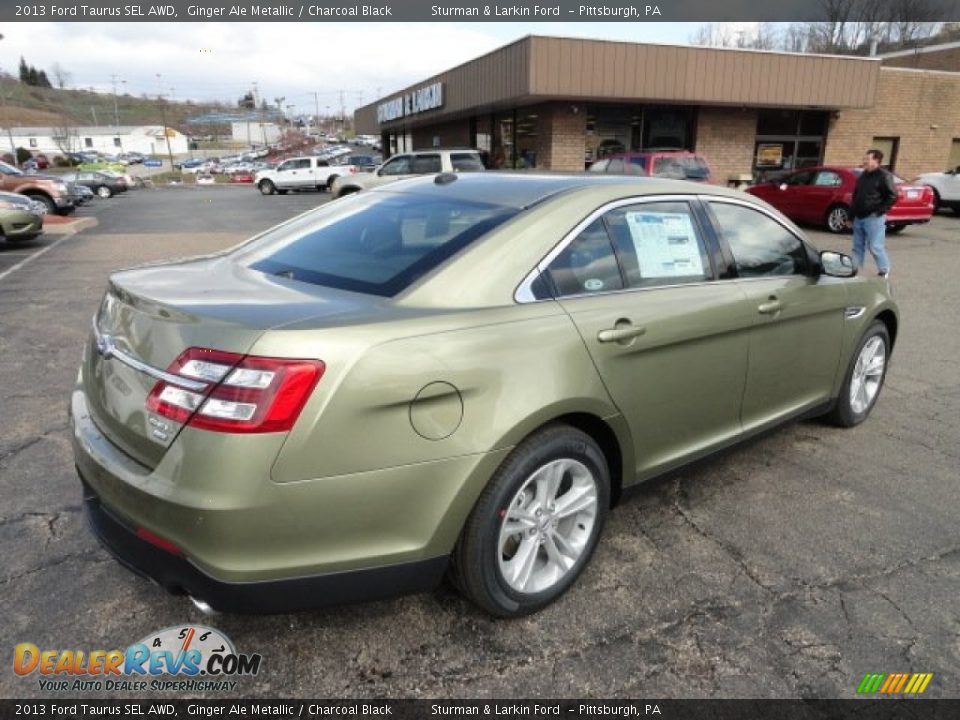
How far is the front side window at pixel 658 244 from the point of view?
284cm

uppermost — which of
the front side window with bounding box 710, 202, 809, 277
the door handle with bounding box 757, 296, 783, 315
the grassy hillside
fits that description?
the grassy hillside

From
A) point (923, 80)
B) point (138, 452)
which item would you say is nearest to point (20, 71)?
point (923, 80)

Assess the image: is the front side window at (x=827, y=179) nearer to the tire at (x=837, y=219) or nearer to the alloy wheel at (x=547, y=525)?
the tire at (x=837, y=219)

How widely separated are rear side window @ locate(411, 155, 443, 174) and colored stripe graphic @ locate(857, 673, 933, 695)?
15970mm

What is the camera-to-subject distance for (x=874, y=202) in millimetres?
9031

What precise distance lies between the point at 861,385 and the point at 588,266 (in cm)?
268

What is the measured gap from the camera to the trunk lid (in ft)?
6.57

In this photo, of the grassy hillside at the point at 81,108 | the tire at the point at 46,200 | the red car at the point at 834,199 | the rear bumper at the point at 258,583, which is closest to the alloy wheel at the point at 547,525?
the rear bumper at the point at 258,583

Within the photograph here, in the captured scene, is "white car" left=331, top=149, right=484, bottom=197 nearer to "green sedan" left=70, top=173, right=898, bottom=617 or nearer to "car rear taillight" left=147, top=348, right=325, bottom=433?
"green sedan" left=70, top=173, right=898, bottom=617

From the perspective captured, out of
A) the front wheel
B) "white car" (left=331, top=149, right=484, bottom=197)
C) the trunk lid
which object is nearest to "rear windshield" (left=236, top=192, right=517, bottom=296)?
the trunk lid

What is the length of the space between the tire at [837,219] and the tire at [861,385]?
36.9 feet

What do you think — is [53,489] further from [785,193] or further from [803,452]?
[785,193]

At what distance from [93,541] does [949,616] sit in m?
3.50

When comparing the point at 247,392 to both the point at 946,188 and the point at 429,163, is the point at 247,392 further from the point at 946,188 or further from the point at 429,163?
the point at 946,188
